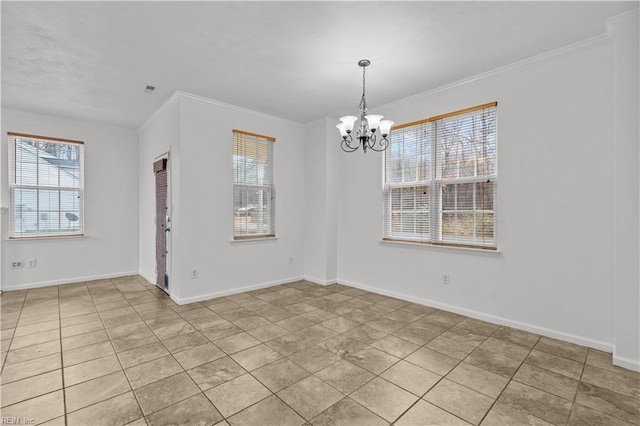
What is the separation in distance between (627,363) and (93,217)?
7084mm

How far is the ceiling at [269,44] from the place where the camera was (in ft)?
7.73

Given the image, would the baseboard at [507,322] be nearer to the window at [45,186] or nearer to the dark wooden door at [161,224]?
the dark wooden door at [161,224]

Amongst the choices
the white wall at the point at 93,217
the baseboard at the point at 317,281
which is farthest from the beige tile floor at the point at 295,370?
the white wall at the point at 93,217

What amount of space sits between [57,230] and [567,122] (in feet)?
23.1

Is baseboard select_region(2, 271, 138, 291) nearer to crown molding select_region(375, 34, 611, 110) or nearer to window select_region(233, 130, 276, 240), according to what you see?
window select_region(233, 130, 276, 240)

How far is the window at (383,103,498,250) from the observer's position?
3.49 metres

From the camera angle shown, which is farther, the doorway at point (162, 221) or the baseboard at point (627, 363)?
the doorway at point (162, 221)

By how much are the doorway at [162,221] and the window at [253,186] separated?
0.94 metres

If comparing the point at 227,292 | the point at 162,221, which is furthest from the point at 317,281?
the point at 162,221

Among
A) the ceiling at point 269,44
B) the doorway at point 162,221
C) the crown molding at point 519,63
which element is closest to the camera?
the ceiling at point 269,44

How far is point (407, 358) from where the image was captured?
264 cm

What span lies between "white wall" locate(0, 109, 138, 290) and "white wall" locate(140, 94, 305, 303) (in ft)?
2.35

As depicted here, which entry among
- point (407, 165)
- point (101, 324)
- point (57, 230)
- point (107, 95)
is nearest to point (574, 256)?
point (407, 165)

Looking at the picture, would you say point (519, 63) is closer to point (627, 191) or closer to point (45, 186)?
point (627, 191)
